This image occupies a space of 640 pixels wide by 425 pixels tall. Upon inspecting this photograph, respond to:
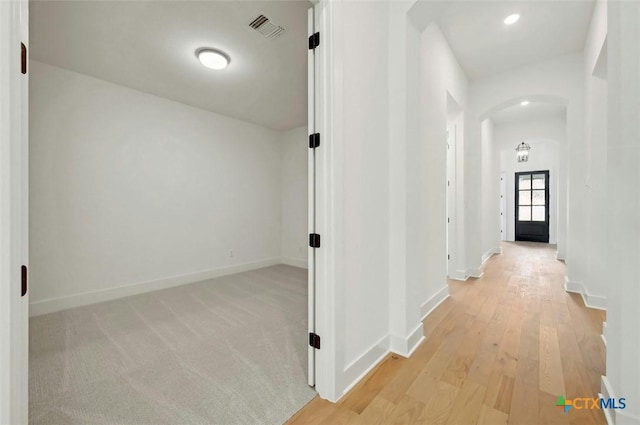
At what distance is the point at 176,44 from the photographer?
8.58 ft

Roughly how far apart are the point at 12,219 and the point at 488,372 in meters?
2.47

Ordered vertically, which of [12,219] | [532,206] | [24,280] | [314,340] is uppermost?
[532,206]

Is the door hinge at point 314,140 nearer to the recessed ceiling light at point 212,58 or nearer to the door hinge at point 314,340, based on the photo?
the door hinge at point 314,340

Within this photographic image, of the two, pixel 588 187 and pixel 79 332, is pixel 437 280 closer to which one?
pixel 588 187

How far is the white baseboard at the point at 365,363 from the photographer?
1635mm

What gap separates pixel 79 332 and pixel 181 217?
1.93m

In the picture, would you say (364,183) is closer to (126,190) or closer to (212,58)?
(212,58)

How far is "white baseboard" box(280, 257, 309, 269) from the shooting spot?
5152mm

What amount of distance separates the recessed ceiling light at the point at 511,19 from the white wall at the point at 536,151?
4.40m

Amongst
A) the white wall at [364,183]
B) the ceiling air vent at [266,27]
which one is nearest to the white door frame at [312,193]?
the white wall at [364,183]

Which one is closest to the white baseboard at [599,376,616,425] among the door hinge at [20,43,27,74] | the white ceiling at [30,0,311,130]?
the door hinge at [20,43,27,74]

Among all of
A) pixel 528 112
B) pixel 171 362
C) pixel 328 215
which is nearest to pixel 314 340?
pixel 328 215

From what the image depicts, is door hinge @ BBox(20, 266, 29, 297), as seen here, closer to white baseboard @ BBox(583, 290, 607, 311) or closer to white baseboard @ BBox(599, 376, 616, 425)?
white baseboard @ BBox(599, 376, 616, 425)

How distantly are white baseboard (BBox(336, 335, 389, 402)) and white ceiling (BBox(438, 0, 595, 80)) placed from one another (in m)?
3.30
